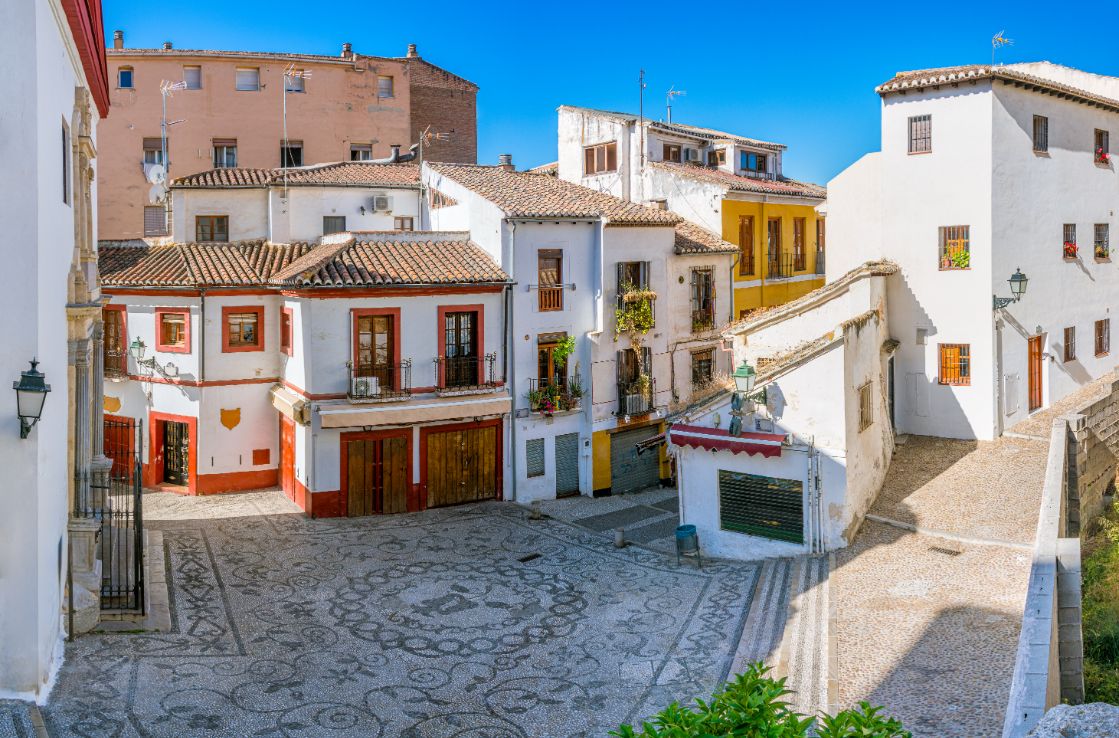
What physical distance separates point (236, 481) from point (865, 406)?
1658 cm

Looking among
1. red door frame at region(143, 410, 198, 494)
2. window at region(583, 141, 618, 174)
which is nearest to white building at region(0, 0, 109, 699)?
red door frame at region(143, 410, 198, 494)

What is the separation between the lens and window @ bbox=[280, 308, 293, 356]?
2562 centimetres

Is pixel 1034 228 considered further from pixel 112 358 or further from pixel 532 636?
pixel 112 358

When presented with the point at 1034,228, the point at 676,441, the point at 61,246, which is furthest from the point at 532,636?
the point at 1034,228

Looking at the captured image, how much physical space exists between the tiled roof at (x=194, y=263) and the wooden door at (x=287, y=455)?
12.7 feet

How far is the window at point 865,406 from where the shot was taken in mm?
19794

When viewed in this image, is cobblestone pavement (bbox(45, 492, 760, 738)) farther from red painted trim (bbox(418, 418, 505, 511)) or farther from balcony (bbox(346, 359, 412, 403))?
balcony (bbox(346, 359, 412, 403))

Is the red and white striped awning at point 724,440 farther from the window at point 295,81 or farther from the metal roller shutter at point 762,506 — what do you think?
the window at point 295,81

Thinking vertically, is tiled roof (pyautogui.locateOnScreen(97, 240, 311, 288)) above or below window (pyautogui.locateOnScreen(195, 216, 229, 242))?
below

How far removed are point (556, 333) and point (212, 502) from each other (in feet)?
33.2

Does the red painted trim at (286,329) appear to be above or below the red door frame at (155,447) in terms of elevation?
above

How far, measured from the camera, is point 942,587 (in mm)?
16047

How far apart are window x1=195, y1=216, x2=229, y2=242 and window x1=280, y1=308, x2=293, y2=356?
166 inches

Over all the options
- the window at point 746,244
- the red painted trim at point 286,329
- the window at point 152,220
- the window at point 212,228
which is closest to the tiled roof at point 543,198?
the window at point 746,244
